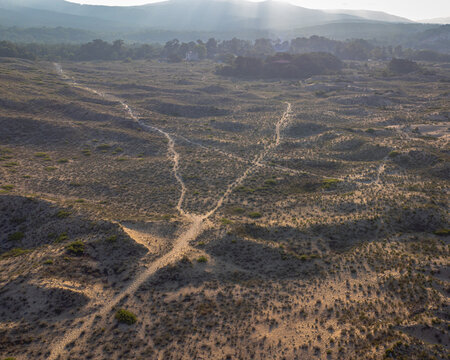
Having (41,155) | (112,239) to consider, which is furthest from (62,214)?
(41,155)

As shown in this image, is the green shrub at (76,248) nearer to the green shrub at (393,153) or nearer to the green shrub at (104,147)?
the green shrub at (104,147)

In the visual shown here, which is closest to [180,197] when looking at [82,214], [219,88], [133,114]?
[82,214]

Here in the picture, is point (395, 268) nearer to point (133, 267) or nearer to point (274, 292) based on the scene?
point (274, 292)

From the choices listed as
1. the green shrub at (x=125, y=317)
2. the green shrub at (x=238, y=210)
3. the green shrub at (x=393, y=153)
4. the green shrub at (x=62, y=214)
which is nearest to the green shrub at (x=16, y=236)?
the green shrub at (x=62, y=214)

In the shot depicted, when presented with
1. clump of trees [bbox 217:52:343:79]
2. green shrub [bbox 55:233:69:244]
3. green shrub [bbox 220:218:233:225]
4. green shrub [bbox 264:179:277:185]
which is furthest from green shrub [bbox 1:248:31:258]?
clump of trees [bbox 217:52:343:79]

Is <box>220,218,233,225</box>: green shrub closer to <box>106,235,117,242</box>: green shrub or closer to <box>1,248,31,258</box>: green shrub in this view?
<box>106,235,117,242</box>: green shrub

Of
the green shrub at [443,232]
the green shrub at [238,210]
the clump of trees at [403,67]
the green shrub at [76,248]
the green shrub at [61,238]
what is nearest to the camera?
the green shrub at [76,248]

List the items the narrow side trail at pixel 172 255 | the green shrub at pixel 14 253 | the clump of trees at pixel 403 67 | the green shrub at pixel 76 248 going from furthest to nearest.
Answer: the clump of trees at pixel 403 67 → the green shrub at pixel 14 253 → the green shrub at pixel 76 248 → the narrow side trail at pixel 172 255
